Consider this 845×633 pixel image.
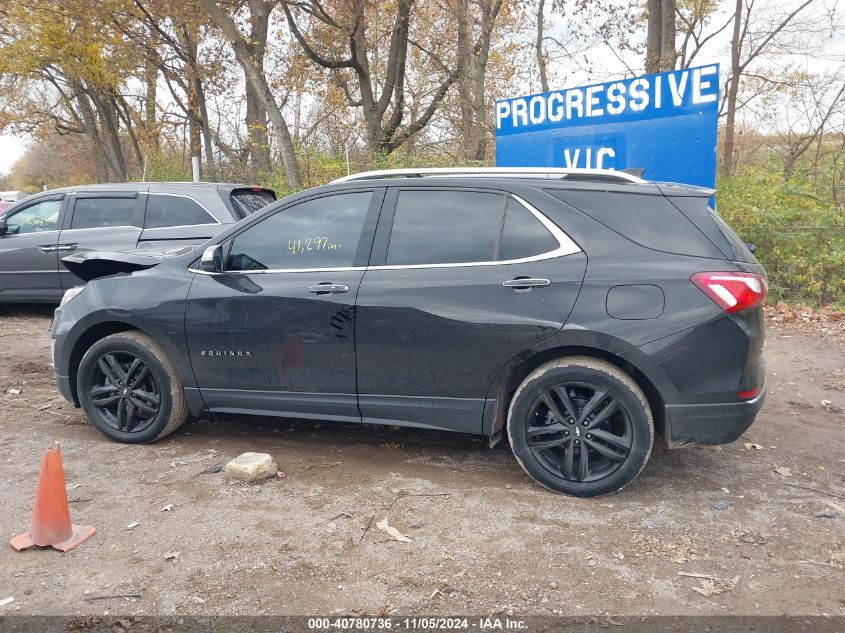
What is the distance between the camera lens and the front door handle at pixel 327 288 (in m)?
4.15

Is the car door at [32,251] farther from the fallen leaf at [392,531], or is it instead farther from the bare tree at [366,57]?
the bare tree at [366,57]

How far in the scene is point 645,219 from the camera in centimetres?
382

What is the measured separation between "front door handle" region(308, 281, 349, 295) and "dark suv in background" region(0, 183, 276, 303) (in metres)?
4.42

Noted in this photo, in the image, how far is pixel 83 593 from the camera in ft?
9.69

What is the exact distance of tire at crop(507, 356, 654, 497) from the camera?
367 centimetres

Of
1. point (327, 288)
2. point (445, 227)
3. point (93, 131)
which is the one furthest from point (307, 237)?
point (93, 131)

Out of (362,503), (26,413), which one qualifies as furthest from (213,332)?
(26,413)

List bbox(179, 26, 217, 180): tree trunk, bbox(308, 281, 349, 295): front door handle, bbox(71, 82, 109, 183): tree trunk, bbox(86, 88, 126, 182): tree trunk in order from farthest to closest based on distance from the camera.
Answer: bbox(71, 82, 109, 183): tree trunk
bbox(86, 88, 126, 182): tree trunk
bbox(179, 26, 217, 180): tree trunk
bbox(308, 281, 349, 295): front door handle

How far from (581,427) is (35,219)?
8354 millimetres

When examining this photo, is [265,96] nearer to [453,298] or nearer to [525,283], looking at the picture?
[453,298]

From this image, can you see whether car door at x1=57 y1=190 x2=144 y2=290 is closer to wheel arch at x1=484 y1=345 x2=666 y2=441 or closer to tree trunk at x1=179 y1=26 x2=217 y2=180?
wheel arch at x1=484 y1=345 x2=666 y2=441

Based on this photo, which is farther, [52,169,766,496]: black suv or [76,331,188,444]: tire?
[76,331,188,444]: tire

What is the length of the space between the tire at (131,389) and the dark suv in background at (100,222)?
3.72 metres

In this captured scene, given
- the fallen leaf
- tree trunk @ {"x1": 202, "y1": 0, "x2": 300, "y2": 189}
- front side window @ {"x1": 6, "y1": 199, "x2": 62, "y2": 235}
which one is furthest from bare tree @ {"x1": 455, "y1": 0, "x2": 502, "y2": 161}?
the fallen leaf
